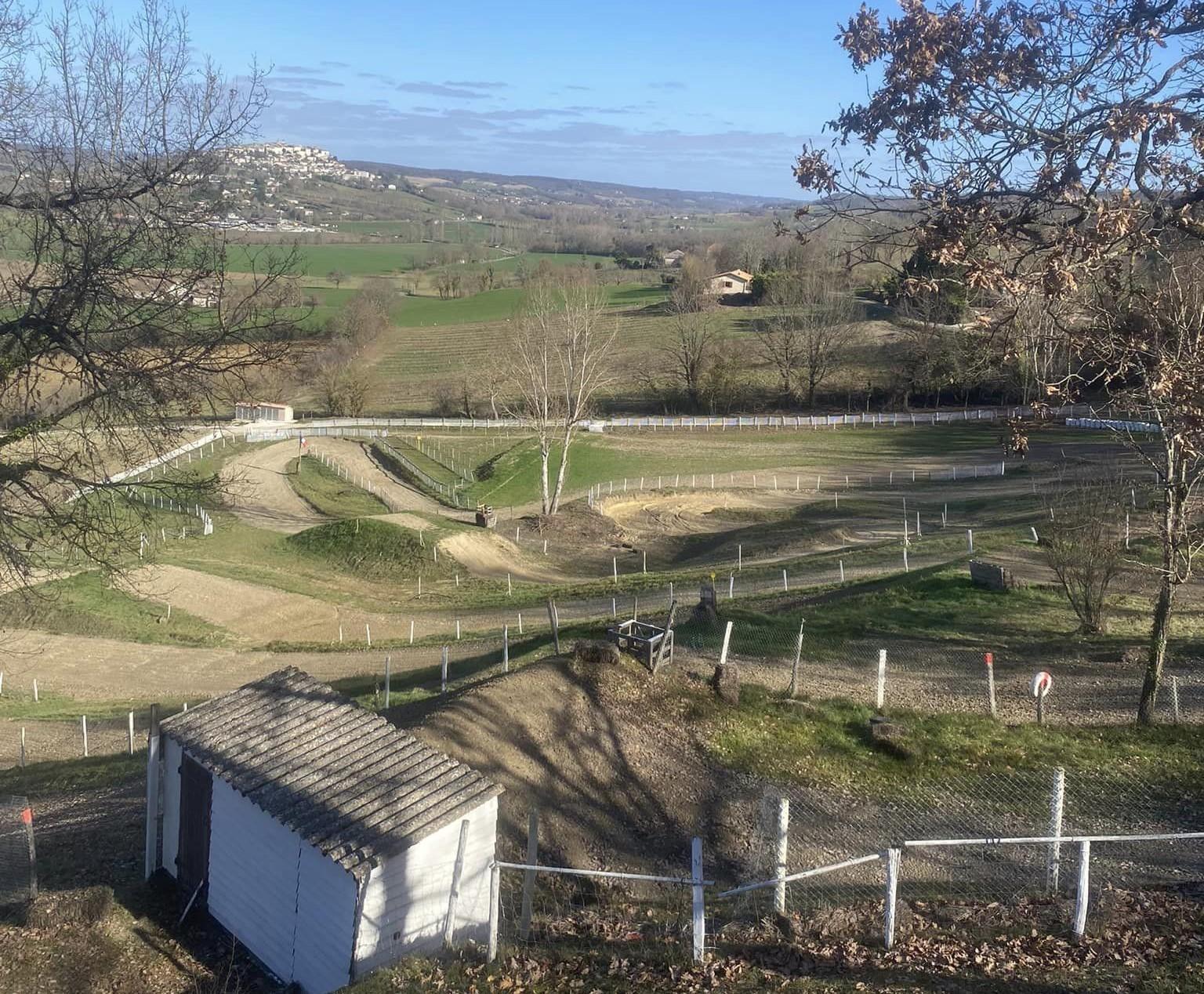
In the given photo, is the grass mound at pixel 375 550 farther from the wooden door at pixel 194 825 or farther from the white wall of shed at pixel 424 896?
the white wall of shed at pixel 424 896

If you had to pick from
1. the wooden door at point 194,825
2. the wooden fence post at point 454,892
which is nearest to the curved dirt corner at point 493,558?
the wooden door at point 194,825

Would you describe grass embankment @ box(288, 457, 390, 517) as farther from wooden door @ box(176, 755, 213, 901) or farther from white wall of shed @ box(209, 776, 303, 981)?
white wall of shed @ box(209, 776, 303, 981)

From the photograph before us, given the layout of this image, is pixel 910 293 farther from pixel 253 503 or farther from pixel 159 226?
pixel 253 503

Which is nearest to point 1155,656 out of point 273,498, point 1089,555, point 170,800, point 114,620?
point 1089,555

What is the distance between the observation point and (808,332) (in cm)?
6869

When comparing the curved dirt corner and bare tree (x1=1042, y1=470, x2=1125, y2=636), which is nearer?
bare tree (x1=1042, y1=470, x2=1125, y2=636)

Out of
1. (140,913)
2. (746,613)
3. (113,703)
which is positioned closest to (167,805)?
(140,913)

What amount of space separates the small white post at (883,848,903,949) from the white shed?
3451 millimetres

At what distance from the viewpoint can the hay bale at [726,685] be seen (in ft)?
49.0

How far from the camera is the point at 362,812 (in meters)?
8.99

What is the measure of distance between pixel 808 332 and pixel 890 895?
63764 mm

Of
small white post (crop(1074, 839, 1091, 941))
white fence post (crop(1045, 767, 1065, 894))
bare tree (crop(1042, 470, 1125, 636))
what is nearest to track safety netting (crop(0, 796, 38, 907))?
small white post (crop(1074, 839, 1091, 941))

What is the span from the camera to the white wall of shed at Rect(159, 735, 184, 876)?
10.8 meters

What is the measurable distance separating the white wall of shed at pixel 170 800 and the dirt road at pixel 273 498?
78.6ft
